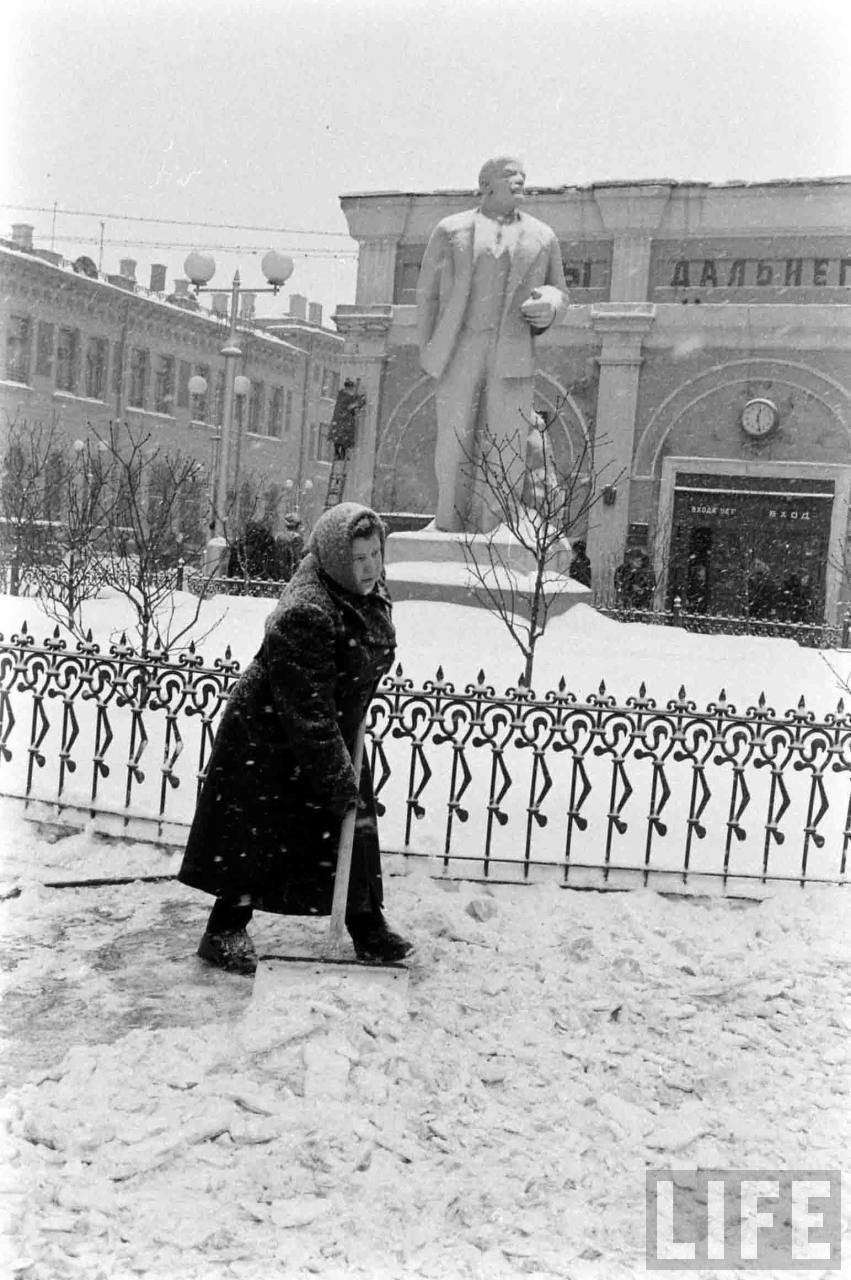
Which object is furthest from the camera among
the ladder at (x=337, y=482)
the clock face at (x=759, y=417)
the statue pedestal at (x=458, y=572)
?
the ladder at (x=337, y=482)

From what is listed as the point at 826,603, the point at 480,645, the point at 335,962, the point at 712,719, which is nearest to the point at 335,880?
the point at 335,962

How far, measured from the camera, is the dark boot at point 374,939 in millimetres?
4535

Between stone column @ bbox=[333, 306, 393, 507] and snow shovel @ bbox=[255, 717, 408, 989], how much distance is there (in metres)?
27.7

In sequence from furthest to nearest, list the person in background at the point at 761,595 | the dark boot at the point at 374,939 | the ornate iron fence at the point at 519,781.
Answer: the person in background at the point at 761,595 → the ornate iron fence at the point at 519,781 → the dark boot at the point at 374,939

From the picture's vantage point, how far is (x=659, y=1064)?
13.4 ft

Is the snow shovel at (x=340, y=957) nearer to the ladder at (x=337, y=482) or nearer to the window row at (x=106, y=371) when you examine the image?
the ladder at (x=337, y=482)

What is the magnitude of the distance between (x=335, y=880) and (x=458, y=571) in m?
A: 6.95

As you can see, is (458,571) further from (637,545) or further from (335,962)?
(637,545)

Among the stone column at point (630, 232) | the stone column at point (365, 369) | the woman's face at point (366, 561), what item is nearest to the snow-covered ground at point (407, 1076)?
the woman's face at point (366, 561)

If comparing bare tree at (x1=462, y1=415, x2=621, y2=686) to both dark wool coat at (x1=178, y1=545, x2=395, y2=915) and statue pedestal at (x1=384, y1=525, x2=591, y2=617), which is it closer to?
statue pedestal at (x1=384, y1=525, x2=591, y2=617)

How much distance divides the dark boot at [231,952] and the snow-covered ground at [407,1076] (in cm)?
6

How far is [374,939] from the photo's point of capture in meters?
4.56

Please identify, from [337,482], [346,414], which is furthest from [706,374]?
[337,482]

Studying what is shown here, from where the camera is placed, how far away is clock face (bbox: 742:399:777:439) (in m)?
28.5
